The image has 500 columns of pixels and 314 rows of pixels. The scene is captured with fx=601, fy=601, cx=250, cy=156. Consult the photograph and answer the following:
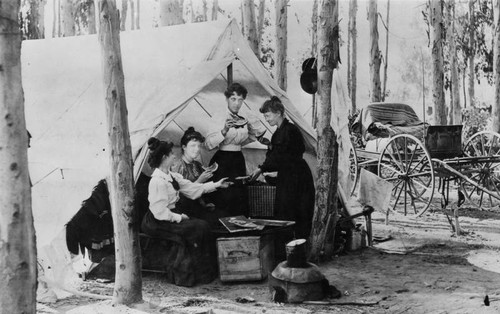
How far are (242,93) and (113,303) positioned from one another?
2.73m

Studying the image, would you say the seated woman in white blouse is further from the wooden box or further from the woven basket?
the woven basket

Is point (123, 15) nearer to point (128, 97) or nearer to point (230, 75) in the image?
point (230, 75)

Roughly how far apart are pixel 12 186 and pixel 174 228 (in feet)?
9.21

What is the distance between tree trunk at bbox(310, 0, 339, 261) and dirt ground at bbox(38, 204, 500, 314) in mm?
387

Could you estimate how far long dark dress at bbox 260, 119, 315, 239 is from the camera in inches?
246

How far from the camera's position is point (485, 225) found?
317 inches

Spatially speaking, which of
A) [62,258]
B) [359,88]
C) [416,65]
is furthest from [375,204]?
[416,65]

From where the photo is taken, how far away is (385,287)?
5.27 m

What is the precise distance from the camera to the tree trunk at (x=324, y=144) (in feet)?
19.8

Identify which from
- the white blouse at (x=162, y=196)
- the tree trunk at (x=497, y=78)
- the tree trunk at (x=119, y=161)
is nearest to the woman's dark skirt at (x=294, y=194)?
the white blouse at (x=162, y=196)

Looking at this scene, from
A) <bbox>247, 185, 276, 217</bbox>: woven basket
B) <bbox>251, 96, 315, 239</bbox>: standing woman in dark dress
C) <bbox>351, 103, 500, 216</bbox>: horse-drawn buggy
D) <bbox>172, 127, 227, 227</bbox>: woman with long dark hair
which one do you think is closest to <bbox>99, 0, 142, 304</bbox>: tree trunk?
Answer: <bbox>172, 127, 227, 227</bbox>: woman with long dark hair

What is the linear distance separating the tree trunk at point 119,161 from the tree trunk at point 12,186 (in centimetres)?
177

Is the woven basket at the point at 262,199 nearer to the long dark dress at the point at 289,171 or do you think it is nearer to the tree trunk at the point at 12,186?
the long dark dress at the point at 289,171

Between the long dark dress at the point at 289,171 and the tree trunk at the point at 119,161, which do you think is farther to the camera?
the long dark dress at the point at 289,171
